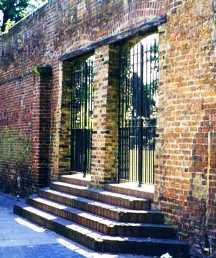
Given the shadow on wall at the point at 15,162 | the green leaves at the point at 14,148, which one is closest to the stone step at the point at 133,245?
the shadow on wall at the point at 15,162

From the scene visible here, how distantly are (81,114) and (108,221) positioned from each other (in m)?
4.00

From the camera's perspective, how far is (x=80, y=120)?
1144 centimetres

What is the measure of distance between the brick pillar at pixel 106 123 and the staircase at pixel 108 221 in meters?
0.38

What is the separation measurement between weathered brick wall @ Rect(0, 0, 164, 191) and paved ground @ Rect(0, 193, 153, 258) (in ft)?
8.34

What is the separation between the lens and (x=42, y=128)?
12297 millimetres

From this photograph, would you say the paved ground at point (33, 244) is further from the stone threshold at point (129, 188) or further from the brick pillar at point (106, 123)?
the brick pillar at point (106, 123)

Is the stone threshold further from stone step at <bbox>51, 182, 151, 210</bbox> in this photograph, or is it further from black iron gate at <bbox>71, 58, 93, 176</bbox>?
black iron gate at <bbox>71, 58, 93, 176</bbox>

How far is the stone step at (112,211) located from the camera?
25.3 feet

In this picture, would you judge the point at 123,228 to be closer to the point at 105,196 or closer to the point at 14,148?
the point at 105,196

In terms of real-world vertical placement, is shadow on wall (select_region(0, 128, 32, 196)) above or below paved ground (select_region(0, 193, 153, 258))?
above

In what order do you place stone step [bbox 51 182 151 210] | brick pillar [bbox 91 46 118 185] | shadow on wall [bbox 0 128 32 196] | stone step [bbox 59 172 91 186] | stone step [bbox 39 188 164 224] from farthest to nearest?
shadow on wall [bbox 0 128 32 196], stone step [bbox 59 172 91 186], brick pillar [bbox 91 46 118 185], stone step [bbox 51 182 151 210], stone step [bbox 39 188 164 224]

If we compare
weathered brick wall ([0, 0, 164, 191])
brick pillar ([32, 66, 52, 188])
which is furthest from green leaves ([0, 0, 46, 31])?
brick pillar ([32, 66, 52, 188])

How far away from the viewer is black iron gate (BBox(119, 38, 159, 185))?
877cm

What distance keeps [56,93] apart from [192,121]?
5282mm
